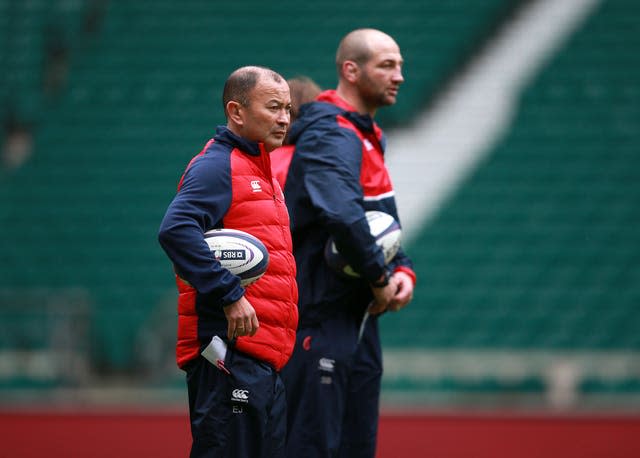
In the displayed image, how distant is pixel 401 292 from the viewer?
10.8ft

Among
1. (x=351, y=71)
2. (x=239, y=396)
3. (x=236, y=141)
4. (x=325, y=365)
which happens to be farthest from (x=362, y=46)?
(x=239, y=396)

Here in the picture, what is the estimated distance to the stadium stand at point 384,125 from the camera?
8.19 m

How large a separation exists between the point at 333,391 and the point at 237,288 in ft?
2.69

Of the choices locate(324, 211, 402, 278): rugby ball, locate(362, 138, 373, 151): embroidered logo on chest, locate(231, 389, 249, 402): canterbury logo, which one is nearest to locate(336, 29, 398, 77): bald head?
locate(362, 138, 373, 151): embroidered logo on chest

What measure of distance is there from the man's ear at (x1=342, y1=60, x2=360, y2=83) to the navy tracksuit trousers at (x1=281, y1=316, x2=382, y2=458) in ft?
2.66

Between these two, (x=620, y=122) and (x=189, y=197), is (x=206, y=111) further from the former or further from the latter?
(x=189, y=197)

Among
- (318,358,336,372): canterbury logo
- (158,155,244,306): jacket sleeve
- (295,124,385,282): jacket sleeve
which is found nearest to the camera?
(158,155,244,306): jacket sleeve

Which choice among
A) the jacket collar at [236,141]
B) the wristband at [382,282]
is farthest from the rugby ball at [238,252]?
the wristband at [382,282]

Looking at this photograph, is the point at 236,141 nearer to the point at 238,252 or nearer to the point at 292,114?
the point at 238,252

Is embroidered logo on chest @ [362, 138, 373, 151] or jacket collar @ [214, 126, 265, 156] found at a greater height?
embroidered logo on chest @ [362, 138, 373, 151]

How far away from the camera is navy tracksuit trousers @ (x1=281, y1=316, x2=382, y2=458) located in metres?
3.12

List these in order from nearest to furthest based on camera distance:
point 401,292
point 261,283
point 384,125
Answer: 1. point 261,283
2. point 401,292
3. point 384,125

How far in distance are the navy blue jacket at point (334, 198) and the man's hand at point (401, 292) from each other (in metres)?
0.07

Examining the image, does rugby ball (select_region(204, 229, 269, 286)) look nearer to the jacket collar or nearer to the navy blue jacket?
the jacket collar
